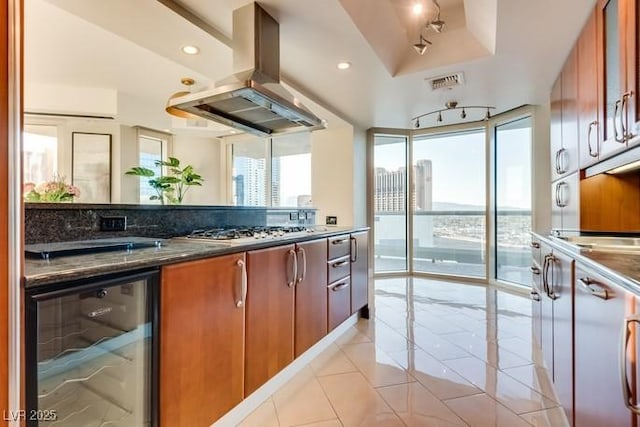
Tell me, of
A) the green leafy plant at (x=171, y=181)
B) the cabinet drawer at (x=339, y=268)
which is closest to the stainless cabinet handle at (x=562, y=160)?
the cabinet drawer at (x=339, y=268)

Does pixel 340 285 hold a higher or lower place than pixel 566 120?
lower

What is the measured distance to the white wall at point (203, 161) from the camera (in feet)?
20.6

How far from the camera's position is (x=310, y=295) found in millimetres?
2162

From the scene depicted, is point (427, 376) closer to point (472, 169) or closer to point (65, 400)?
point (65, 400)

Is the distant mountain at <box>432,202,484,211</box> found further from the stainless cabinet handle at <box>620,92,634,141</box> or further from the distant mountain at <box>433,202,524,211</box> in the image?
the stainless cabinet handle at <box>620,92,634,141</box>

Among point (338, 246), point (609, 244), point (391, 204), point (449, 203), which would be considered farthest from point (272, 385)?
point (449, 203)

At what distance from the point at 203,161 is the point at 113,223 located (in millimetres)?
5008

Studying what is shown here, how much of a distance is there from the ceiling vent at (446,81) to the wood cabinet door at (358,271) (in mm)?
1522

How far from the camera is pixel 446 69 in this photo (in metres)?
2.75

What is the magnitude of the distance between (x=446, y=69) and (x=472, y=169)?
241cm

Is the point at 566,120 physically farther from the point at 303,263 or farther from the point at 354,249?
the point at 303,263

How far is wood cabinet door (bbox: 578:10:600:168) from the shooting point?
5.99 ft

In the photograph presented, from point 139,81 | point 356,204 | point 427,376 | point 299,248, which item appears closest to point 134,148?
point 139,81

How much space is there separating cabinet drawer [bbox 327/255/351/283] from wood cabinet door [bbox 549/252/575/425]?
1341mm
